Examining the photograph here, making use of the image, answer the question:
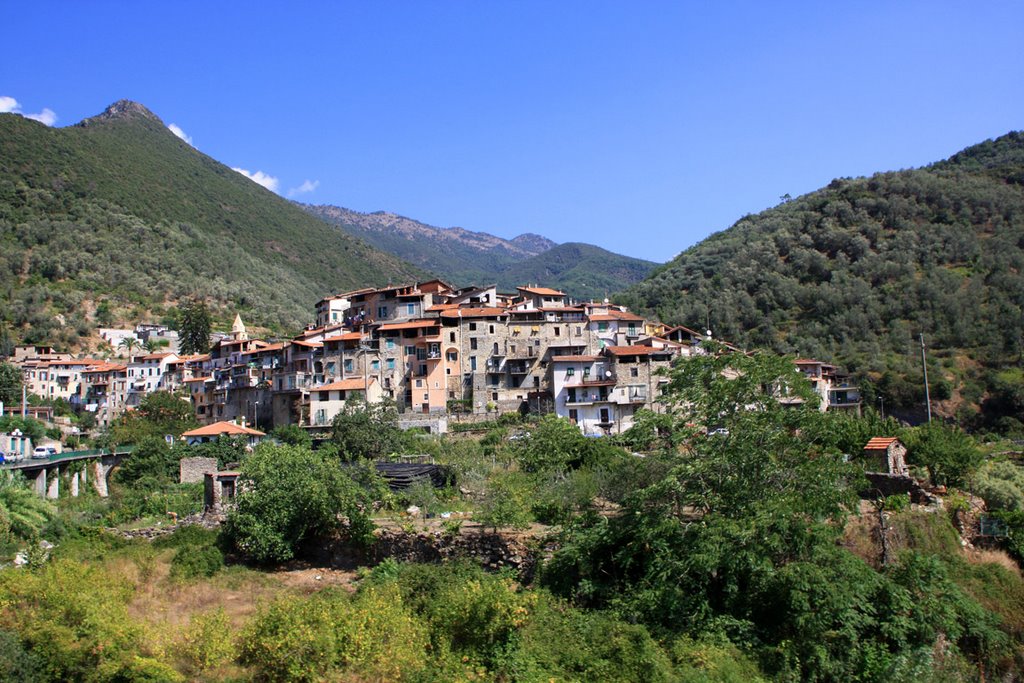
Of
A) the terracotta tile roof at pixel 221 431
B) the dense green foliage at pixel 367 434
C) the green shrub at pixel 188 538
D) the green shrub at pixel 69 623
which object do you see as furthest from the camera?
the terracotta tile roof at pixel 221 431

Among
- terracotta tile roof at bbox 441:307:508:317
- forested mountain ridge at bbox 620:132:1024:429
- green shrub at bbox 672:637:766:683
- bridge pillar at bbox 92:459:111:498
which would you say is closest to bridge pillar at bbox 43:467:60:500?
bridge pillar at bbox 92:459:111:498

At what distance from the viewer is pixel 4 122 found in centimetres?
12625

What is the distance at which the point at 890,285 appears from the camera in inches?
3083

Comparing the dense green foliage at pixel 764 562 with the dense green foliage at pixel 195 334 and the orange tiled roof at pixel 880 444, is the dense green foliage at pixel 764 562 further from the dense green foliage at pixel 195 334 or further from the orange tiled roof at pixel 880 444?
the dense green foliage at pixel 195 334

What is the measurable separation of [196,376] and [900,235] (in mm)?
72237

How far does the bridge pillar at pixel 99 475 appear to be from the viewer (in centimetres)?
4203

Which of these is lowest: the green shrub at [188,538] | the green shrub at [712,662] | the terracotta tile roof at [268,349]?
the green shrub at [712,662]

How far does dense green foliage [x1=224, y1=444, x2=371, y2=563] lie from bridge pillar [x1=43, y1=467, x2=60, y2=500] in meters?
19.6

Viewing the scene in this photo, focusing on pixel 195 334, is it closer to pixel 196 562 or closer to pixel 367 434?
pixel 367 434

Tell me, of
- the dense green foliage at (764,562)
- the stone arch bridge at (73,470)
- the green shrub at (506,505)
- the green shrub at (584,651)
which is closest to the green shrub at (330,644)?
the green shrub at (584,651)

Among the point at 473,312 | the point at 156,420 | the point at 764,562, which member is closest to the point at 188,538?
the point at 764,562

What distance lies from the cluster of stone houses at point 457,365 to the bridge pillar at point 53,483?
13874 millimetres

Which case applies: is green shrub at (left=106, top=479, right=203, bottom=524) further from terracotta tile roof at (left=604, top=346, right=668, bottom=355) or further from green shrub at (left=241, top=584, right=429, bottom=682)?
terracotta tile roof at (left=604, top=346, right=668, bottom=355)

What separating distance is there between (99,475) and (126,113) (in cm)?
17086
